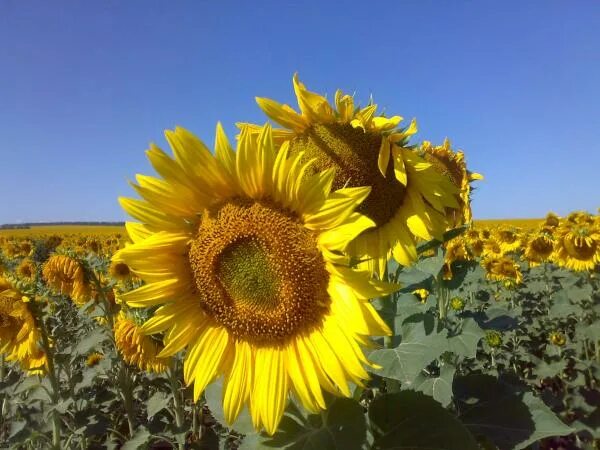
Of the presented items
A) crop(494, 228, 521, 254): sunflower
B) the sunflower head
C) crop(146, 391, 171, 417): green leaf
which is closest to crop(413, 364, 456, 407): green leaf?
crop(146, 391, 171, 417): green leaf

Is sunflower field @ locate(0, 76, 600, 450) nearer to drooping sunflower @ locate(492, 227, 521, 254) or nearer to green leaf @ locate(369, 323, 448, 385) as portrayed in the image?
green leaf @ locate(369, 323, 448, 385)

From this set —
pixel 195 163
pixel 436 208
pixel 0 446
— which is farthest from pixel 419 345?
pixel 0 446

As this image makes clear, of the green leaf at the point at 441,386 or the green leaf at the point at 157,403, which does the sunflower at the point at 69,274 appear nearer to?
Result: the green leaf at the point at 157,403

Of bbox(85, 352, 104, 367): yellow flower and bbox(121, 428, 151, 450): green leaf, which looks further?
bbox(85, 352, 104, 367): yellow flower

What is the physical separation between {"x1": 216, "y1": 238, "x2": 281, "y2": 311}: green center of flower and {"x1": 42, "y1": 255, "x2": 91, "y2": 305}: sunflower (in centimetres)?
404

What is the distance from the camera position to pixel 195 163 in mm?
1386

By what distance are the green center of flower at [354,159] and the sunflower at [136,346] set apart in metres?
2.73

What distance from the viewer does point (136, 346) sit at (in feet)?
12.9

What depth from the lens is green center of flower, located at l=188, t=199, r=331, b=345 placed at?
140 cm

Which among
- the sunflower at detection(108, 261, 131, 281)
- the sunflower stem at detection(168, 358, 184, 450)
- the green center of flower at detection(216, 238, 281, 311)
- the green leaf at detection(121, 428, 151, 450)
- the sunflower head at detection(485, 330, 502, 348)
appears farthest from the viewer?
the sunflower at detection(108, 261, 131, 281)

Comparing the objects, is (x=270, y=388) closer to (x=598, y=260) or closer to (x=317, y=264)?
(x=317, y=264)

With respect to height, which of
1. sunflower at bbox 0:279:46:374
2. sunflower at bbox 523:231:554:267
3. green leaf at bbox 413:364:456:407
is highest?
sunflower at bbox 523:231:554:267

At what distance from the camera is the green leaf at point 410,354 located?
5.51 feet

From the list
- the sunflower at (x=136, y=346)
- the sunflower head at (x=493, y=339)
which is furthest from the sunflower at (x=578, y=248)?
the sunflower at (x=136, y=346)
